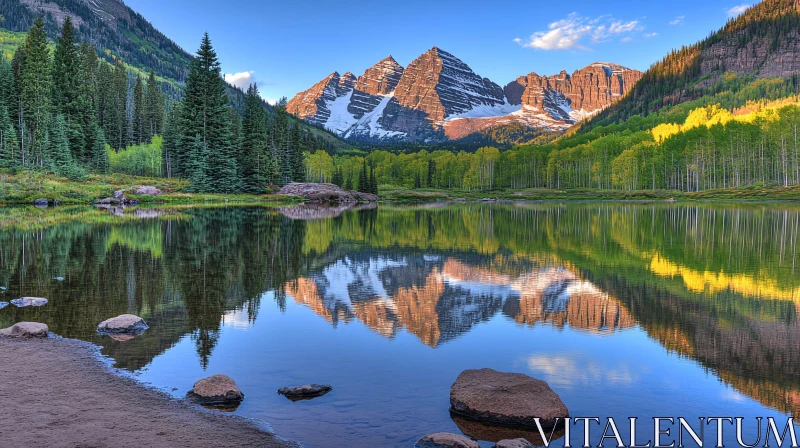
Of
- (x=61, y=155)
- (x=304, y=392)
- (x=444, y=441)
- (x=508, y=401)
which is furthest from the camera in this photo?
(x=61, y=155)

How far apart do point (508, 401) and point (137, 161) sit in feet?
388

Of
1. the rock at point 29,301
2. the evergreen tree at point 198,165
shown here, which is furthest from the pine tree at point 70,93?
the rock at point 29,301

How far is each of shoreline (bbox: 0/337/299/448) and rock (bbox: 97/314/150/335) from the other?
2.23 m

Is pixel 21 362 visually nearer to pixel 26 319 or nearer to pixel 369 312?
pixel 26 319

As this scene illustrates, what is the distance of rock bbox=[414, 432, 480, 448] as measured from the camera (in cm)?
666

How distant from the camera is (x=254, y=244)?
29.5 meters

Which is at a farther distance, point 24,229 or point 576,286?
point 24,229

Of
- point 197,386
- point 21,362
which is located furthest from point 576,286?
point 21,362

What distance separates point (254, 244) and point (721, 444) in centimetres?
2581

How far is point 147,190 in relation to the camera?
7450 cm

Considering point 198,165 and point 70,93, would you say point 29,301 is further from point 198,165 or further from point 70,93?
point 70,93

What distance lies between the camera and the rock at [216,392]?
8109 mm

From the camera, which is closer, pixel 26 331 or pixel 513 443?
pixel 513 443

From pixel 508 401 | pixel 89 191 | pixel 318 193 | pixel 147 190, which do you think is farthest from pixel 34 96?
pixel 508 401
